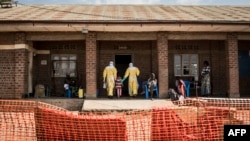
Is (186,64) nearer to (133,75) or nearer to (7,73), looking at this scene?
(133,75)

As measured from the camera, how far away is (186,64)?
14250 millimetres

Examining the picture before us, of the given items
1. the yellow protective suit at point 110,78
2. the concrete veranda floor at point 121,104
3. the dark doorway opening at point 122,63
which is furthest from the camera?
the dark doorway opening at point 122,63

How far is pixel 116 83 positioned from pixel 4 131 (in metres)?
6.38

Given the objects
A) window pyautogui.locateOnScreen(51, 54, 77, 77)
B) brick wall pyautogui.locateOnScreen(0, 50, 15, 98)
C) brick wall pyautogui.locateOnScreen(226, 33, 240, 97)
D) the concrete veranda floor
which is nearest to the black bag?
the concrete veranda floor

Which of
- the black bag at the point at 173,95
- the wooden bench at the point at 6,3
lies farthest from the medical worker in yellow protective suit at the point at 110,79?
the wooden bench at the point at 6,3

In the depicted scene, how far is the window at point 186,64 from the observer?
46.7 ft

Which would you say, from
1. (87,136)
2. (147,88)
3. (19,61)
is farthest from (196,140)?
(19,61)

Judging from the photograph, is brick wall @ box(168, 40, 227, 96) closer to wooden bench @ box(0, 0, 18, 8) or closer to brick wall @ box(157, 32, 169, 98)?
brick wall @ box(157, 32, 169, 98)

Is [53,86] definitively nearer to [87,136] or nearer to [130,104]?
[130,104]

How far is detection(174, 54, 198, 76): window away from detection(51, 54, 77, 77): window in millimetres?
5156

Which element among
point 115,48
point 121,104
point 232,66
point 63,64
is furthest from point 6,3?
point 232,66

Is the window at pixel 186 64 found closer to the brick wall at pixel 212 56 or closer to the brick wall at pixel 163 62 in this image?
the brick wall at pixel 212 56

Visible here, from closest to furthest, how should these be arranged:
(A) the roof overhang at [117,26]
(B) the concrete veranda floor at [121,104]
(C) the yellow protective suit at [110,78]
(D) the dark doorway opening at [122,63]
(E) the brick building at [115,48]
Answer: (B) the concrete veranda floor at [121,104] → (A) the roof overhang at [117,26] → (E) the brick building at [115,48] → (C) the yellow protective suit at [110,78] → (D) the dark doorway opening at [122,63]

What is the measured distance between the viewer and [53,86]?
14180 mm
